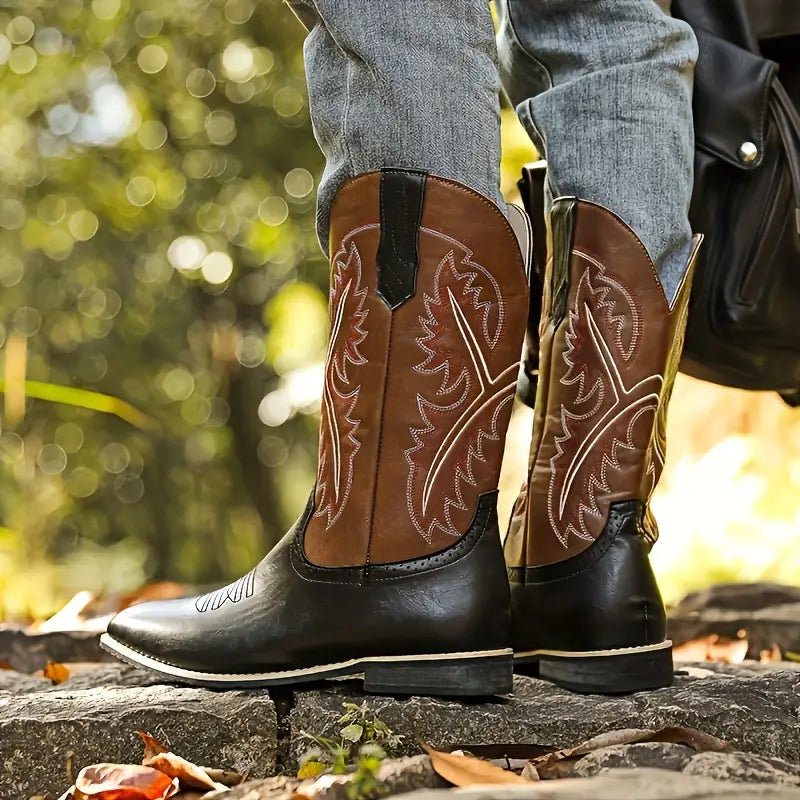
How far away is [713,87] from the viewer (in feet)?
5.13

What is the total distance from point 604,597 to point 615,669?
0.33 feet

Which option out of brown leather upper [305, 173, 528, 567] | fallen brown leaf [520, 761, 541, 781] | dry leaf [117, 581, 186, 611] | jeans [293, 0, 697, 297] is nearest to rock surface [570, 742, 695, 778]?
fallen brown leaf [520, 761, 541, 781]

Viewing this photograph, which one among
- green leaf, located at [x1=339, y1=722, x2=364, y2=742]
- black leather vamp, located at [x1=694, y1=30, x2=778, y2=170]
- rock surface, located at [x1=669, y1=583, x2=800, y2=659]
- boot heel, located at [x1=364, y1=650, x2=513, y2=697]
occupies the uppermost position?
black leather vamp, located at [x1=694, y1=30, x2=778, y2=170]

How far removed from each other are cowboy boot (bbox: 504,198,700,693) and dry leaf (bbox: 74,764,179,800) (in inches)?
22.9

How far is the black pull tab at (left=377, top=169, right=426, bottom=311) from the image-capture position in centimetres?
132

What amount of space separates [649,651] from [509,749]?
0.28 meters

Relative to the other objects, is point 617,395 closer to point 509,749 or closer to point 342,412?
point 342,412

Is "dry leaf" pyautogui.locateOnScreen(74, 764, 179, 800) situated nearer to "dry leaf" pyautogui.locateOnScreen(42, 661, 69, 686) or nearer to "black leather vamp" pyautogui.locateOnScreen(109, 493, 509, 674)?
"black leather vamp" pyautogui.locateOnScreen(109, 493, 509, 674)

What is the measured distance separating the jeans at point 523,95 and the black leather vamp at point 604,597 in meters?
0.37

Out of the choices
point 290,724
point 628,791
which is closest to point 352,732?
point 290,724

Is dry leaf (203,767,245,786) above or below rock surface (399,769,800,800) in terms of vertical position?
below

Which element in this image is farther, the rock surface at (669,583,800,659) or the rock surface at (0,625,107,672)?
the rock surface at (669,583,800,659)

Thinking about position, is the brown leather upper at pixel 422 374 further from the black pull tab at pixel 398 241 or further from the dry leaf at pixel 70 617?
the dry leaf at pixel 70 617

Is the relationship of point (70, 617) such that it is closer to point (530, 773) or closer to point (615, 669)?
point (615, 669)
